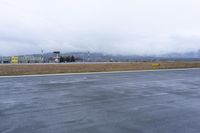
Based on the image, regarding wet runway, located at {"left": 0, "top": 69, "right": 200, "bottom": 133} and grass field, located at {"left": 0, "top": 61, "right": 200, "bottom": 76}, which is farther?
grass field, located at {"left": 0, "top": 61, "right": 200, "bottom": 76}

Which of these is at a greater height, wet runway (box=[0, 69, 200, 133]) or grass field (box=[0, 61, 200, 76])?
grass field (box=[0, 61, 200, 76])

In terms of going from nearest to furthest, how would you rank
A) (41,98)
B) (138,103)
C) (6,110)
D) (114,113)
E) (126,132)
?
(126,132)
(114,113)
(6,110)
(138,103)
(41,98)

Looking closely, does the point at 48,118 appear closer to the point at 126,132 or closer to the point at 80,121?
the point at 80,121

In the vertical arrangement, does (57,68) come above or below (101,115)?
above

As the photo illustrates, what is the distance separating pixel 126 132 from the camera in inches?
183

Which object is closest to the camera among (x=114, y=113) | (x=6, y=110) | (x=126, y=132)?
(x=126, y=132)

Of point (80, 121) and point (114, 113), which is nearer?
point (80, 121)

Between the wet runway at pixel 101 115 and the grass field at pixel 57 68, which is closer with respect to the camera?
the wet runway at pixel 101 115

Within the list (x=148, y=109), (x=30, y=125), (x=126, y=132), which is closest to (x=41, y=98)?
(x=30, y=125)

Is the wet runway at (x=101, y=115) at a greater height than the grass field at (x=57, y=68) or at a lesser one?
lesser

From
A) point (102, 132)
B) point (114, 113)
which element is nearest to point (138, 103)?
point (114, 113)

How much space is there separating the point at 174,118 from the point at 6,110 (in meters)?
4.76

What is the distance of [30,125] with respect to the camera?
16.9 ft

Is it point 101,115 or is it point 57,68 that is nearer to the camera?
point 101,115
